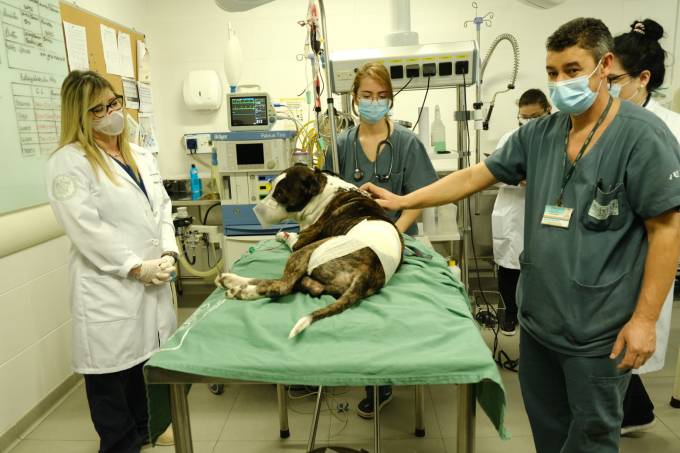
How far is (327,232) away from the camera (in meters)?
1.71

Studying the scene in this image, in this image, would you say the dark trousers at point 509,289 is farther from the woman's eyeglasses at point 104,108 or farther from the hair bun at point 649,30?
the woman's eyeglasses at point 104,108

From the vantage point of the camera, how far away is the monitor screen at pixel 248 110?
304 centimetres

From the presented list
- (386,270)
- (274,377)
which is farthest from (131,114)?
(274,377)

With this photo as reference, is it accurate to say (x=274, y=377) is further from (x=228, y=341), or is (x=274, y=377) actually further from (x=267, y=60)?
(x=267, y=60)

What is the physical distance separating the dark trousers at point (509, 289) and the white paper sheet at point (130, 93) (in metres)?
2.99

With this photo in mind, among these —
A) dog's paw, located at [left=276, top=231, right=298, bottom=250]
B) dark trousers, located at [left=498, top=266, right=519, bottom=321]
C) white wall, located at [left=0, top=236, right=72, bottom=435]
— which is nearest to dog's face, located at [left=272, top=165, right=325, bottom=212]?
dog's paw, located at [left=276, top=231, right=298, bottom=250]

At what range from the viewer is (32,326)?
2.50 metres

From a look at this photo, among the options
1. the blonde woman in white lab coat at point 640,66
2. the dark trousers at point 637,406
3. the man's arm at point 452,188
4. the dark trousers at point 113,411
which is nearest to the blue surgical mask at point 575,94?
the man's arm at point 452,188

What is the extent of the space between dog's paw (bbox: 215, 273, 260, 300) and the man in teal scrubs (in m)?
0.81

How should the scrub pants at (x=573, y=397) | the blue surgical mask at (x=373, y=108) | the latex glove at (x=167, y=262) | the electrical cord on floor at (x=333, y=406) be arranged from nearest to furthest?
the scrub pants at (x=573, y=397) → the latex glove at (x=167, y=262) → the blue surgical mask at (x=373, y=108) → the electrical cord on floor at (x=333, y=406)

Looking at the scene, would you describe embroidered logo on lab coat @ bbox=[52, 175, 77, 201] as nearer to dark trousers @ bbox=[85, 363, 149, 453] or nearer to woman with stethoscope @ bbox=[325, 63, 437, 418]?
dark trousers @ bbox=[85, 363, 149, 453]

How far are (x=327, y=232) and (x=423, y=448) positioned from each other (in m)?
1.18

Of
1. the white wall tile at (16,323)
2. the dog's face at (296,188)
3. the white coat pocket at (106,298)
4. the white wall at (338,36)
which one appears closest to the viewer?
the dog's face at (296,188)

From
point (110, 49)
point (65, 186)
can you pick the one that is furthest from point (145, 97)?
point (65, 186)
